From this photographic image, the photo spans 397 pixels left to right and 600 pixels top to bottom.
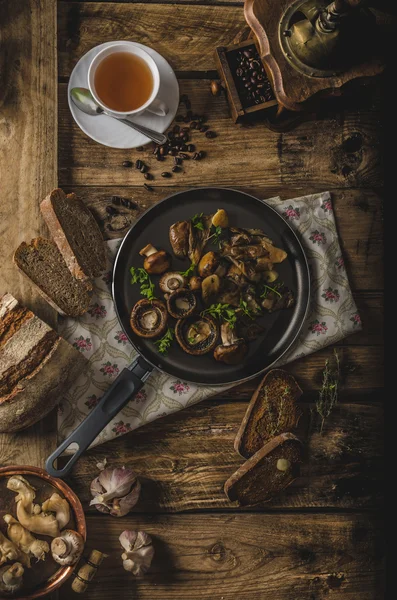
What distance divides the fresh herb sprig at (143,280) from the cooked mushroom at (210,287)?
17cm

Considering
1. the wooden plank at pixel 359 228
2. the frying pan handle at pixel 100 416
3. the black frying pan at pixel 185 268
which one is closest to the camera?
the frying pan handle at pixel 100 416

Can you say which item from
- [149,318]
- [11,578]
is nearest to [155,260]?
[149,318]

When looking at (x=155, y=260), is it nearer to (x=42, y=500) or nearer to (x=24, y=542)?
(x=42, y=500)

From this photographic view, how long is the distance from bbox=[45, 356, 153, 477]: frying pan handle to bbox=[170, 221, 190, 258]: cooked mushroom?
1.47 feet

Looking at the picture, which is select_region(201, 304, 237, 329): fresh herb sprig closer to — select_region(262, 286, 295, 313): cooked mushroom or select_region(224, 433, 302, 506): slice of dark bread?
select_region(262, 286, 295, 313): cooked mushroom

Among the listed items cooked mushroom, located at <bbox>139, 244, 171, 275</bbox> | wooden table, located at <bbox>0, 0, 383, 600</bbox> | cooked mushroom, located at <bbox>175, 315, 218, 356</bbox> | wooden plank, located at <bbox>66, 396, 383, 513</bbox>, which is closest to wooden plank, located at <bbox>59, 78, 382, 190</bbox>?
wooden table, located at <bbox>0, 0, 383, 600</bbox>

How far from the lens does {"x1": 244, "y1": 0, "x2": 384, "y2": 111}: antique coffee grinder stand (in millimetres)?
1984

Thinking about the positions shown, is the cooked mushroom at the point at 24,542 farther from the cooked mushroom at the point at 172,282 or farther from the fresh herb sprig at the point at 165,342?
the cooked mushroom at the point at 172,282

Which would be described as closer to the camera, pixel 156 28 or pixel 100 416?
pixel 100 416

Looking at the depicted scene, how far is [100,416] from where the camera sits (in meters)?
2.07

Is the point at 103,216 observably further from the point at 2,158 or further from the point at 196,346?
the point at 196,346

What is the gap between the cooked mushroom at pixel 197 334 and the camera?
7.12 feet

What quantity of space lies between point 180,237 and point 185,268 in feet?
0.39

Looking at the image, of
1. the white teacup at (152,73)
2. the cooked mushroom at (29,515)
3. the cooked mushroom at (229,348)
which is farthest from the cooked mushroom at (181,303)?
the cooked mushroom at (29,515)
